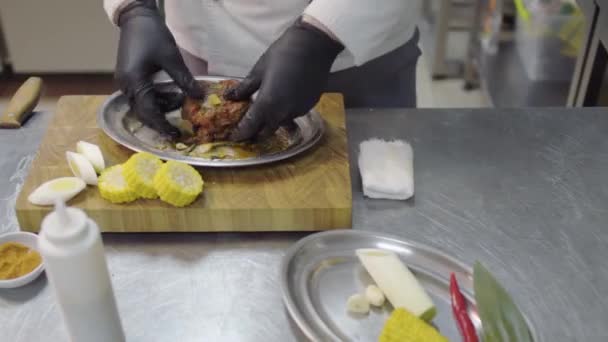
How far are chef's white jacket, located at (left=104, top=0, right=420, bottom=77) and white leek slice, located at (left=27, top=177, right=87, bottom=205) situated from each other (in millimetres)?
429

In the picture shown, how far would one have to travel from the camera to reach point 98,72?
3.11m

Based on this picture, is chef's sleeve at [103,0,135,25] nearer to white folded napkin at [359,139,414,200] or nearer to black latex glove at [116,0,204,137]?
black latex glove at [116,0,204,137]

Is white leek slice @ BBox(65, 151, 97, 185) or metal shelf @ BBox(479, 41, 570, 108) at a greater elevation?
white leek slice @ BBox(65, 151, 97, 185)

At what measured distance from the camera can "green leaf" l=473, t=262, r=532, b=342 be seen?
0.79m

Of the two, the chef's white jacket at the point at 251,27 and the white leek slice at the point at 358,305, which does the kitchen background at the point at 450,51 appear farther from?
the white leek slice at the point at 358,305

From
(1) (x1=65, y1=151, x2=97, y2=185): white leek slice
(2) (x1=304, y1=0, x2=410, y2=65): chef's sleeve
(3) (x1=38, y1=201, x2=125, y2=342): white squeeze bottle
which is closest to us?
(3) (x1=38, y1=201, x2=125, y2=342): white squeeze bottle

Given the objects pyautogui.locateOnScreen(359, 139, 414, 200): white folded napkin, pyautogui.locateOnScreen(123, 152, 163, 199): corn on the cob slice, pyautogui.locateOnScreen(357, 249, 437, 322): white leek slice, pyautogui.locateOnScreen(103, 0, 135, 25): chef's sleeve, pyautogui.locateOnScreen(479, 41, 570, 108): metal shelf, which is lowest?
pyautogui.locateOnScreen(479, 41, 570, 108): metal shelf

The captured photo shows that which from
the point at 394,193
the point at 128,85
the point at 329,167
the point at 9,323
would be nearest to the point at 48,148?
the point at 128,85

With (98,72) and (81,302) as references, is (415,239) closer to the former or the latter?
(81,302)

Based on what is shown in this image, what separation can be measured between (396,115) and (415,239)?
1.20 ft

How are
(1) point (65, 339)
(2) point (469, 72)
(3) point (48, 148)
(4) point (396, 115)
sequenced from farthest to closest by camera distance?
(2) point (469, 72), (4) point (396, 115), (3) point (48, 148), (1) point (65, 339)

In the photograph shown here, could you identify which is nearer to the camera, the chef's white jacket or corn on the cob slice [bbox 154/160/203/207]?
corn on the cob slice [bbox 154/160/203/207]

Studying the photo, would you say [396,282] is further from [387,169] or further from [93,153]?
[93,153]

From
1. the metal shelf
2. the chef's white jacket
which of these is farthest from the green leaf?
the metal shelf
